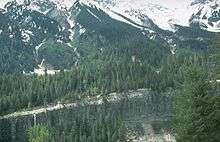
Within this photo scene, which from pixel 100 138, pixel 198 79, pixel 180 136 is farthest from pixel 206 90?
pixel 100 138

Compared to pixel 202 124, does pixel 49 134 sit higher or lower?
lower

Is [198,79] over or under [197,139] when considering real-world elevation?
over

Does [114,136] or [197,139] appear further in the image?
[114,136]

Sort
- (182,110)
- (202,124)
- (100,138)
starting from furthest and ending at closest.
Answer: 1. (100,138)
2. (182,110)
3. (202,124)

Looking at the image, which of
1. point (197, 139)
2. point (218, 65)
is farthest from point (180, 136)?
point (218, 65)

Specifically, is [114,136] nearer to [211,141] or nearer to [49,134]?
[49,134]

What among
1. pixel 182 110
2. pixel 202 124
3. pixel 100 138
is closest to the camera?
pixel 202 124

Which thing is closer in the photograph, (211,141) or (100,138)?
(211,141)

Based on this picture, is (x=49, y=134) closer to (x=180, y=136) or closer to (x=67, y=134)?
(x=67, y=134)

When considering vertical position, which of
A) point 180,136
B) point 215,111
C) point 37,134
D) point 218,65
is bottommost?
point 37,134
